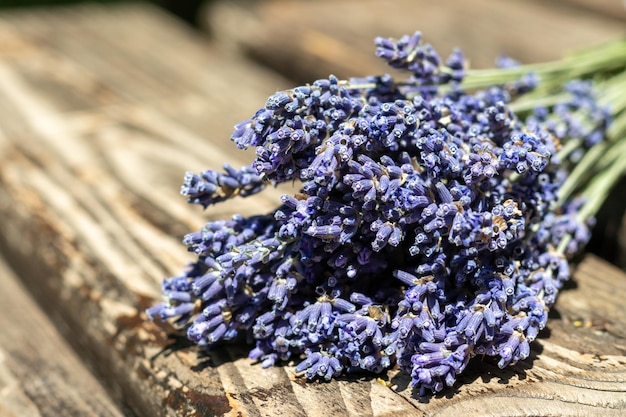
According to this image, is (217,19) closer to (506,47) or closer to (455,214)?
(506,47)

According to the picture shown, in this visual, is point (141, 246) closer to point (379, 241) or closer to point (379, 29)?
point (379, 241)

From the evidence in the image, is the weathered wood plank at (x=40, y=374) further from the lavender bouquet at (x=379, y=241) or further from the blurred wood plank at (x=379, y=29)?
the blurred wood plank at (x=379, y=29)

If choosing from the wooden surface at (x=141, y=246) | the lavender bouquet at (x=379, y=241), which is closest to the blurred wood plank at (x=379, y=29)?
the wooden surface at (x=141, y=246)

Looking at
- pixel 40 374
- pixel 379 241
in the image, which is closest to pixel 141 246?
pixel 40 374

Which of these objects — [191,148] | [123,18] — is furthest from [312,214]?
[123,18]

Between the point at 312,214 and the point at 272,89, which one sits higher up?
the point at 272,89

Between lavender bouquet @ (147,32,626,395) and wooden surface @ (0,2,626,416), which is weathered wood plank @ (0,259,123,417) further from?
lavender bouquet @ (147,32,626,395)
